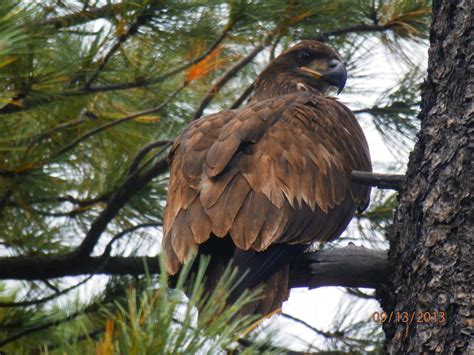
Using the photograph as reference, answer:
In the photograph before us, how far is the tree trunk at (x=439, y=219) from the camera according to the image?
2873 mm

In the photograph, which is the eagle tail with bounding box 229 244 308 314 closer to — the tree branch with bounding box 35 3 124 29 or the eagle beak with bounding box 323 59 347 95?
the tree branch with bounding box 35 3 124 29

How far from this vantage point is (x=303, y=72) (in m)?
5.31

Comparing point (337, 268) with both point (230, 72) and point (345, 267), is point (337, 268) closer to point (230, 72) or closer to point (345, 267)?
point (345, 267)

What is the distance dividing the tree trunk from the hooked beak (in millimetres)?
1732

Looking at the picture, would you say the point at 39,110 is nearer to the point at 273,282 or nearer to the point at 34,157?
the point at 34,157

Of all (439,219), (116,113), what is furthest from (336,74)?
(439,219)

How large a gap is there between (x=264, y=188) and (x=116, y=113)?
150cm

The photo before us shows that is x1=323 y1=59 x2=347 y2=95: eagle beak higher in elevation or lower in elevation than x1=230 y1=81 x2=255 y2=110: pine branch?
higher

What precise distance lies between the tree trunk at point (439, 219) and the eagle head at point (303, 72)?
5.79 ft

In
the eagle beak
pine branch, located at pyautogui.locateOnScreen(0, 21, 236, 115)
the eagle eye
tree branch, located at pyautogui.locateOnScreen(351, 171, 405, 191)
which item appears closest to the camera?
tree branch, located at pyautogui.locateOnScreen(351, 171, 405, 191)

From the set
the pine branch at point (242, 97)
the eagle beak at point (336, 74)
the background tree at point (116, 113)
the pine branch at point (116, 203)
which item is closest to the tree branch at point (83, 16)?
the background tree at point (116, 113)

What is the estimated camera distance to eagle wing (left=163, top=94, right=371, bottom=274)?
3.55 m

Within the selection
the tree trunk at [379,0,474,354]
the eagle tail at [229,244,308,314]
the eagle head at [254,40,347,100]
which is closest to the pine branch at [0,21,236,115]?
the eagle head at [254,40,347,100]

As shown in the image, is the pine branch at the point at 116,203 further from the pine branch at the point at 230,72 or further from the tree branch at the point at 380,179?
the tree branch at the point at 380,179
